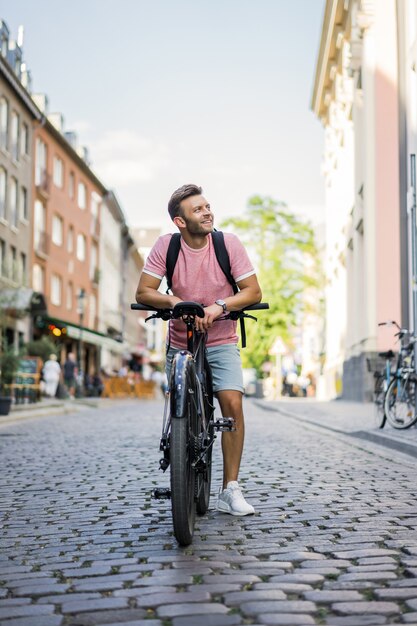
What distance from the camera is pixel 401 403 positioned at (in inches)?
526

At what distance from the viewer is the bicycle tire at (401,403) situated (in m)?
13.1

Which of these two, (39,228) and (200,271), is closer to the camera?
(200,271)

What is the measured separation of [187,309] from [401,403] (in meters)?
8.60

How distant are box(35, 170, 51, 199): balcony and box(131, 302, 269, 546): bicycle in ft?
132

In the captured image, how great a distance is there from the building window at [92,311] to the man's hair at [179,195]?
51.8 meters

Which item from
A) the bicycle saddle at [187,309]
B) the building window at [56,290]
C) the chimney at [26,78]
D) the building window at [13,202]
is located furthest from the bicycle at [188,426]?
the building window at [56,290]

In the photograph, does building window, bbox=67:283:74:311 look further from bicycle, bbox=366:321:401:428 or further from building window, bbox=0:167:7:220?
bicycle, bbox=366:321:401:428

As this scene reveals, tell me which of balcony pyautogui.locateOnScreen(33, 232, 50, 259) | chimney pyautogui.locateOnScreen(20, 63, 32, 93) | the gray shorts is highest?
chimney pyautogui.locateOnScreen(20, 63, 32, 93)

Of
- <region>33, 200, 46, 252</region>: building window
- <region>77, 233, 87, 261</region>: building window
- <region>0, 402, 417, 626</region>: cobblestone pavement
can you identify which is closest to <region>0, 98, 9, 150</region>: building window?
<region>33, 200, 46, 252</region>: building window

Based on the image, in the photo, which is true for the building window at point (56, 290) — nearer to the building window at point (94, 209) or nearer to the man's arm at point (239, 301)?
the building window at point (94, 209)

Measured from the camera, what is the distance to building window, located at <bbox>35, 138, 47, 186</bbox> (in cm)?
4512

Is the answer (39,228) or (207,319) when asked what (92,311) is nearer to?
(39,228)

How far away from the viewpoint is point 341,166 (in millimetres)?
37750

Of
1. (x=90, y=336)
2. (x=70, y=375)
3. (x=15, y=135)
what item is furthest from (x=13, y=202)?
(x=90, y=336)
